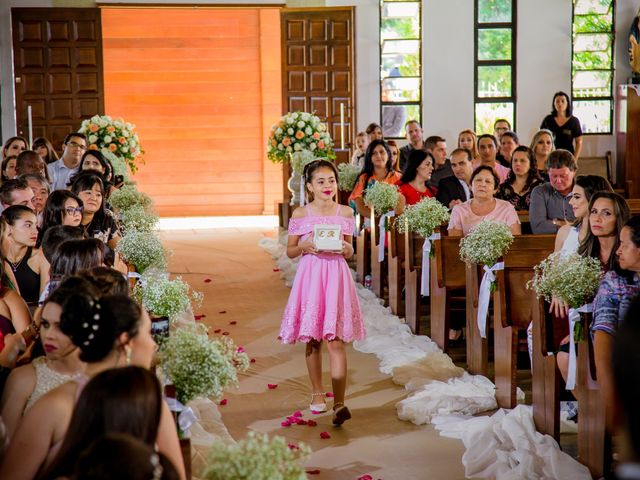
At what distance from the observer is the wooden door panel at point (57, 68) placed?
15.1m

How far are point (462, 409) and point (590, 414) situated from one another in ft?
4.11

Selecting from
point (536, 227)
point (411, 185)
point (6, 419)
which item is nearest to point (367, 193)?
point (411, 185)

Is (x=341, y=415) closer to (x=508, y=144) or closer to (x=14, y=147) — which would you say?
(x=14, y=147)

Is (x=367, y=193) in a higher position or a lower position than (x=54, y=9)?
lower

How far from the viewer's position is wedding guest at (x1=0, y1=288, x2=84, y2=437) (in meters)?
3.19

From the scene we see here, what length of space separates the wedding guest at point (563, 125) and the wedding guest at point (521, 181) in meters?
5.84

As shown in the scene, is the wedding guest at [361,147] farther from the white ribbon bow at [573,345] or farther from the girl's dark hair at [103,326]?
the girl's dark hair at [103,326]

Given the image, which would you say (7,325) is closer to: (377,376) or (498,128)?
(377,376)

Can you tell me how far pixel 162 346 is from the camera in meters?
3.92

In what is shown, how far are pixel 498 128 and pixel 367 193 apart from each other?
5.02 metres

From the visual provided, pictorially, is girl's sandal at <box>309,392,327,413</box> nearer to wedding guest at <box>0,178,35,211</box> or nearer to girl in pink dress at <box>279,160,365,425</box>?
girl in pink dress at <box>279,160,365,425</box>

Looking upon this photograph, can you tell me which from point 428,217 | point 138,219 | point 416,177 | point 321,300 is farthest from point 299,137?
point 321,300

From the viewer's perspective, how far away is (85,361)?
116 inches

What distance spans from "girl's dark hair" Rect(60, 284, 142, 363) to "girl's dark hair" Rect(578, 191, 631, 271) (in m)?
2.71
